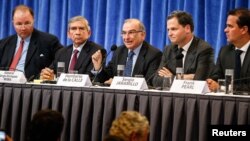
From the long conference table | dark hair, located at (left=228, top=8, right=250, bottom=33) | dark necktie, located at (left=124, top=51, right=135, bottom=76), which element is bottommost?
the long conference table

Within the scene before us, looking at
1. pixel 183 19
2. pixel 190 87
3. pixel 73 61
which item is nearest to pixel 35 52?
pixel 73 61

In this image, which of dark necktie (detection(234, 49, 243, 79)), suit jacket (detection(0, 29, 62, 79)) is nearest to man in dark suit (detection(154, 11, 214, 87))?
dark necktie (detection(234, 49, 243, 79))

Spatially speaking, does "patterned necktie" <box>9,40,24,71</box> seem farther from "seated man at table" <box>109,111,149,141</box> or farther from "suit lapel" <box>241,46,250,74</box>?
"seated man at table" <box>109,111,149,141</box>

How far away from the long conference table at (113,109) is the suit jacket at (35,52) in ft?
3.48

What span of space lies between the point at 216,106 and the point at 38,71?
238 cm

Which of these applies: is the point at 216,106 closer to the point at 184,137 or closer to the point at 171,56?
the point at 184,137

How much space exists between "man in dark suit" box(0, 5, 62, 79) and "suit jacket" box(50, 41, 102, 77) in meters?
0.18

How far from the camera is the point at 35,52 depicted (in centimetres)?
580

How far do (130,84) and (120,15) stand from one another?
127 inches

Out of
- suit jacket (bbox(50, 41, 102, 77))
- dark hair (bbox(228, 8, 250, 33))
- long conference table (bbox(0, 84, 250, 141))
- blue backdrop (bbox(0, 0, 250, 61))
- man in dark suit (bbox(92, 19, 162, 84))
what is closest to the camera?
long conference table (bbox(0, 84, 250, 141))

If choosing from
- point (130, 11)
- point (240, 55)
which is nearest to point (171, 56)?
point (240, 55)

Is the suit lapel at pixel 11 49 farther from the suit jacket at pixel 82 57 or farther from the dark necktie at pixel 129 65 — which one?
the dark necktie at pixel 129 65

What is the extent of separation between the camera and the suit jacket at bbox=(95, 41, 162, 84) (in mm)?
5223

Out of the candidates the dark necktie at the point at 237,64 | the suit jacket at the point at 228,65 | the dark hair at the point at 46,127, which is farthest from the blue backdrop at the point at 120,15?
the dark hair at the point at 46,127
